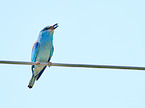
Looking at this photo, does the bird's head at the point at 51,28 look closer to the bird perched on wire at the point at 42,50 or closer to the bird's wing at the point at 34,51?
the bird perched on wire at the point at 42,50

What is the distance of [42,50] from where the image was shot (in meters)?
7.89

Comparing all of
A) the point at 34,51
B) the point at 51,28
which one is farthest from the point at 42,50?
the point at 51,28

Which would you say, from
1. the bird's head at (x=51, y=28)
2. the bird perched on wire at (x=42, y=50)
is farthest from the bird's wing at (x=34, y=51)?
the bird's head at (x=51, y=28)

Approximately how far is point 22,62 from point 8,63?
192mm

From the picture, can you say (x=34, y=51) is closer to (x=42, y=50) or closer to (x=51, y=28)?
(x=42, y=50)

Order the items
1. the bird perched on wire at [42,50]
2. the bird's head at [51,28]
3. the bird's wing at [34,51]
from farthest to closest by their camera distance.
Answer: the bird's head at [51,28] < the bird's wing at [34,51] < the bird perched on wire at [42,50]

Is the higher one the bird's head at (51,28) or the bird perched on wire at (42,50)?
the bird's head at (51,28)

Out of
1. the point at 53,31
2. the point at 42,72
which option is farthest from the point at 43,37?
the point at 42,72

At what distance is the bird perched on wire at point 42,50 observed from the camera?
7781 mm

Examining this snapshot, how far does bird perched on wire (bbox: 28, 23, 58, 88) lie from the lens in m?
7.78

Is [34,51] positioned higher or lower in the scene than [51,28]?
lower

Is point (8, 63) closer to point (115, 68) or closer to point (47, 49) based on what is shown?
point (115, 68)

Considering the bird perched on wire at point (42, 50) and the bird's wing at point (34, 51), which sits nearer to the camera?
the bird perched on wire at point (42, 50)

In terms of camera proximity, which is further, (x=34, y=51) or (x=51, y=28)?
(x=51, y=28)
